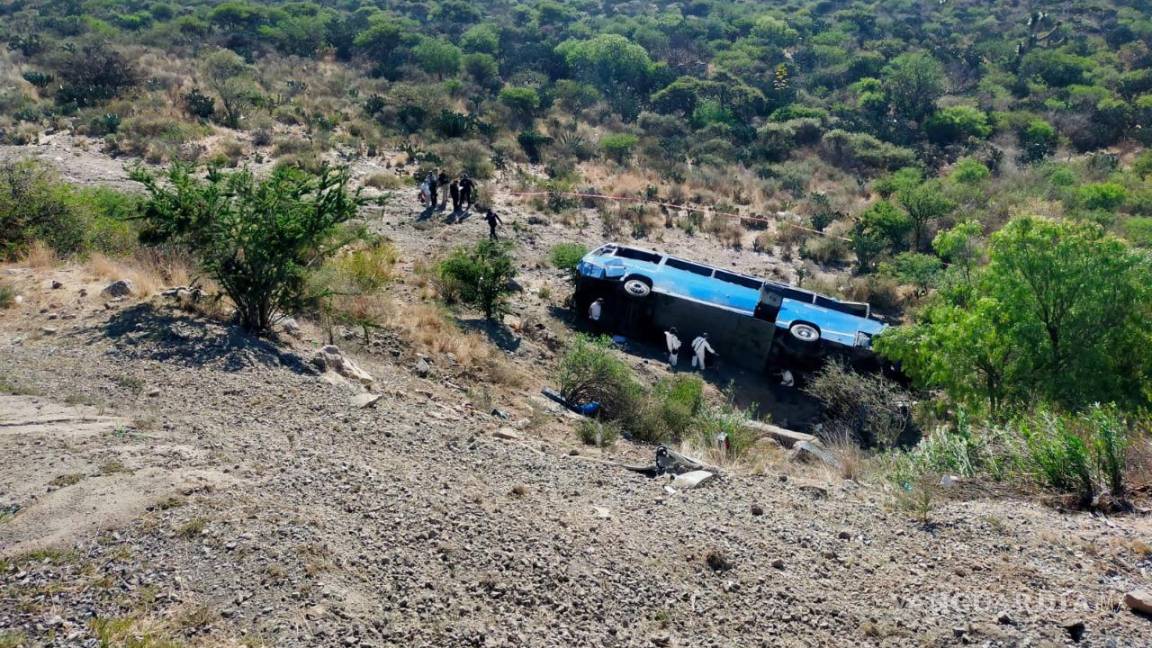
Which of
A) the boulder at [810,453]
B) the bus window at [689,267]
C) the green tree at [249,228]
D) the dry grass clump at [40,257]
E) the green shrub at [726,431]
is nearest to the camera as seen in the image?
the green shrub at [726,431]

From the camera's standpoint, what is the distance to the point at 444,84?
36.2m

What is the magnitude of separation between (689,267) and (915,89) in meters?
28.5

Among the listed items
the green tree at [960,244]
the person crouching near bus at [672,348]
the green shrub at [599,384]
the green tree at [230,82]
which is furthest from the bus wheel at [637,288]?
the green tree at [230,82]

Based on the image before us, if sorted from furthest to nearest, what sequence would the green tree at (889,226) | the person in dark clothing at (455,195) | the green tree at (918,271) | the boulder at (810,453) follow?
the green tree at (889,226), the person in dark clothing at (455,195), the green tree at (918,271), the boulder at (810,453)

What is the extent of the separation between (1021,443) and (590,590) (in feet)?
15.0

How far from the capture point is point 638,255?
1719 centimetres

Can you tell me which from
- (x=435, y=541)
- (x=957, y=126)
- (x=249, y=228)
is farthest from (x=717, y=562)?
(x=957, y=126)

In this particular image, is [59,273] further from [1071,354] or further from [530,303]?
[1071,354]

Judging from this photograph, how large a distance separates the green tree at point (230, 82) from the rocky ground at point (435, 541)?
20.9m

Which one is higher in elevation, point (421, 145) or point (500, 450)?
point (500, 450)

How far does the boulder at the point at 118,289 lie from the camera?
1073cm

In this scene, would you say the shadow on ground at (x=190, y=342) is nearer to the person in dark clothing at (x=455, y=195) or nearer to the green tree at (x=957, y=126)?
the person in dark clothing at (x=455, y=195)

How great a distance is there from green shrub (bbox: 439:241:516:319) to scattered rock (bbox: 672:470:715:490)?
7222 mm

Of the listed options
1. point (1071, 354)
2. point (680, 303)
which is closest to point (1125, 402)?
point (1071, 354)
